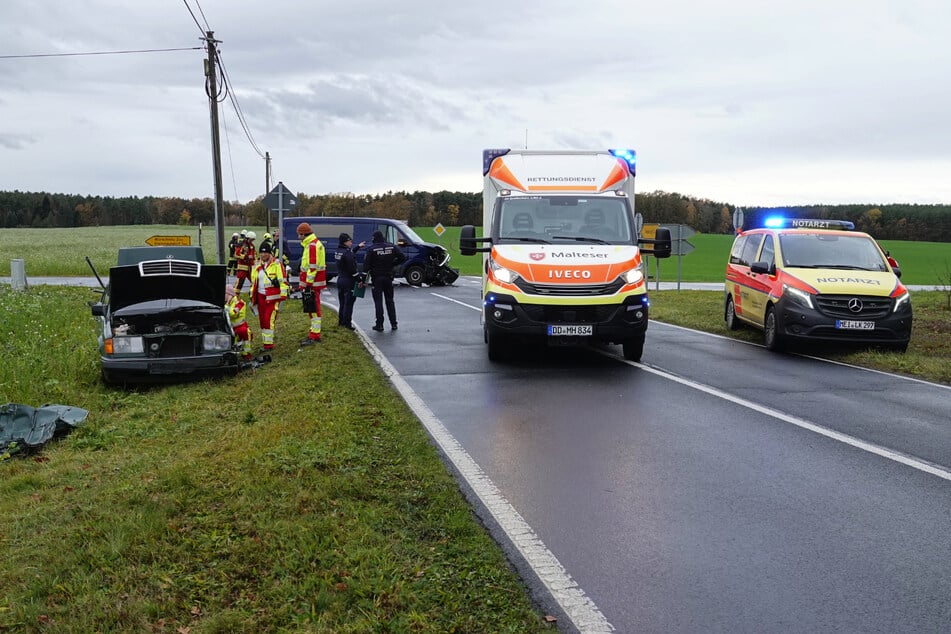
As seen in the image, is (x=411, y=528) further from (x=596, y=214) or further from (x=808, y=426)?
(x=596, y=214)

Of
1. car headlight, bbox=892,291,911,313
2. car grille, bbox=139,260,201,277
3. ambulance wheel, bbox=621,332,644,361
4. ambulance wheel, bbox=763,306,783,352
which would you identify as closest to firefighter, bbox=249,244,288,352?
car grille, bbox=139,260,201,277

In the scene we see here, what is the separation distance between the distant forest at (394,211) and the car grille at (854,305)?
212 ft

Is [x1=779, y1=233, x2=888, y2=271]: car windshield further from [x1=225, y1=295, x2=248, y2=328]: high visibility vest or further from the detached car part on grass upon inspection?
the detached car part on grass

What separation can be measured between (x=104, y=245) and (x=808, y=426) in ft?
209

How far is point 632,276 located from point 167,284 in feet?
19.6

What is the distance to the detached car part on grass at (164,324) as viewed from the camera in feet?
31.0

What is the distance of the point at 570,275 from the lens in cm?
1042

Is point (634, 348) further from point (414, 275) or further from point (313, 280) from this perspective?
point (414, 275)

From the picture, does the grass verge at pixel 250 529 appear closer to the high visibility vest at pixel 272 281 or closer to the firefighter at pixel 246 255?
the high visibility vest at pixel 272 281

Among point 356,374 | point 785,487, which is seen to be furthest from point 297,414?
point 785,487

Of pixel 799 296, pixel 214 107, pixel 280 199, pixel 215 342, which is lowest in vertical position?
pixel 215 342

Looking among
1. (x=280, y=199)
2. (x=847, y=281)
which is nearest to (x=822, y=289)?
(x=847, y=281)

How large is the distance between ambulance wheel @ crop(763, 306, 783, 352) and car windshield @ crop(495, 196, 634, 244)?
322 centimetres

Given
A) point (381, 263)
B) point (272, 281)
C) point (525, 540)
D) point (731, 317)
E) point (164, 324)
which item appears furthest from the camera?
point (731, 317)
